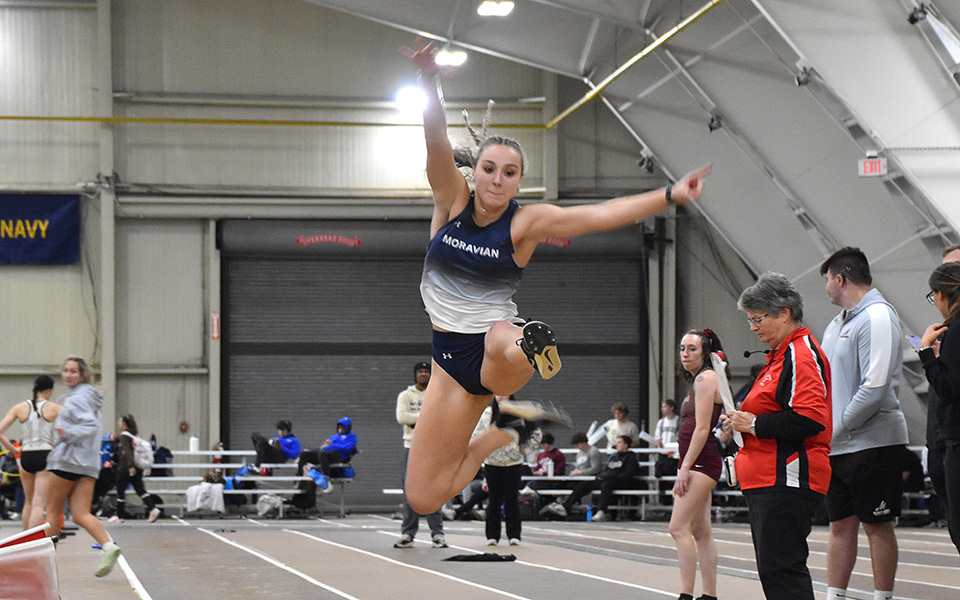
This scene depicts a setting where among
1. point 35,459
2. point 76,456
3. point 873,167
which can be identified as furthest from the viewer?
point 873,167

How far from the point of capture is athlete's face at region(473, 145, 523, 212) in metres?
4.71

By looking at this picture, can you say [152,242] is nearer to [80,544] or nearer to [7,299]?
[7,299]

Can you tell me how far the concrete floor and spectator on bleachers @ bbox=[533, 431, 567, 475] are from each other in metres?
2.63

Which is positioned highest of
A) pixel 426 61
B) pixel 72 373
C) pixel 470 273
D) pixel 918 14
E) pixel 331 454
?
pixel 918 14

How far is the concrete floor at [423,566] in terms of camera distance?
24.6ft

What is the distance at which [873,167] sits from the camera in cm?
1214

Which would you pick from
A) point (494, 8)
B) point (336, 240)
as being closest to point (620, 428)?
point (336, 240)

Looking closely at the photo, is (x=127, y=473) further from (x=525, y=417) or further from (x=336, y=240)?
(x=525, y=417)

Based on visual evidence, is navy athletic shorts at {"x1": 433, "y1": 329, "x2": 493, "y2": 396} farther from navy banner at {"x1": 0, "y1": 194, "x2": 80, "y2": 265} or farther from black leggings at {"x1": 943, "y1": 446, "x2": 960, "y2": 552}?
navy banner at {"x1": 0, "y1": 194, "x2": 80, "y2": 265}

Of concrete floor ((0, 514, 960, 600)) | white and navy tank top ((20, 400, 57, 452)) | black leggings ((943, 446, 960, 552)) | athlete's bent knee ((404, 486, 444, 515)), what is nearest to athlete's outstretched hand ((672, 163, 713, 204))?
athlete's bent knee ((404, 486, 444, 515))

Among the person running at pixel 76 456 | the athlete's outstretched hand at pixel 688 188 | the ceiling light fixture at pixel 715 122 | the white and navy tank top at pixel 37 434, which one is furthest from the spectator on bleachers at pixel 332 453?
the athlete's outstretched hand at pixel 688 188

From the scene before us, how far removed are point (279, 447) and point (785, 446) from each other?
13.2 meters

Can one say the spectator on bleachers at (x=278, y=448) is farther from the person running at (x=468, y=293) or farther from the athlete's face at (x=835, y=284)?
the person running at (x=468, y=293)

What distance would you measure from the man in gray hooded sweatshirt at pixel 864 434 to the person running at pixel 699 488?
2.22 ft
